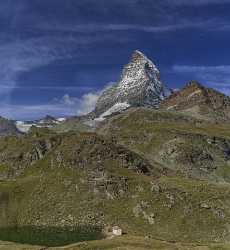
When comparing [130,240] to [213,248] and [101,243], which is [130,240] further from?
[213,248]

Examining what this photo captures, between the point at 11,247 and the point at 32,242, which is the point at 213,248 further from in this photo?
the point at 32,242

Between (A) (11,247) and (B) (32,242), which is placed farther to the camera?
(B) (32,242)

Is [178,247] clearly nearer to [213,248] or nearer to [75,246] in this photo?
[213,248]

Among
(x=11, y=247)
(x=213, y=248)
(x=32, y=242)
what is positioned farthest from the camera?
(x=32, y=242)

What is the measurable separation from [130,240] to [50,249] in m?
18.3

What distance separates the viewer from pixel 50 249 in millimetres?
117000

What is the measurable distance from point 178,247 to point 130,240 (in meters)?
11.3

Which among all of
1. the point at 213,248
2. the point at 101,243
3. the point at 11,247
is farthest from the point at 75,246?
the point at 213,248

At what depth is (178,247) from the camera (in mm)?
114062

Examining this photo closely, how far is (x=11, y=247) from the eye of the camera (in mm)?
121312

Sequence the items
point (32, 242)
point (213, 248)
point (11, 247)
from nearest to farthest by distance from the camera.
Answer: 1. point (213, 248)
2. point (11, 247)
3. point (32, 242)

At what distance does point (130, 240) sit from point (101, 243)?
7.21 metres

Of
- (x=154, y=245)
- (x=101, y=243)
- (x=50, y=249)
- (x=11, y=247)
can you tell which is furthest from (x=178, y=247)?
(x=11, y=247)

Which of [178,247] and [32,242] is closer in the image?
[178,247]
